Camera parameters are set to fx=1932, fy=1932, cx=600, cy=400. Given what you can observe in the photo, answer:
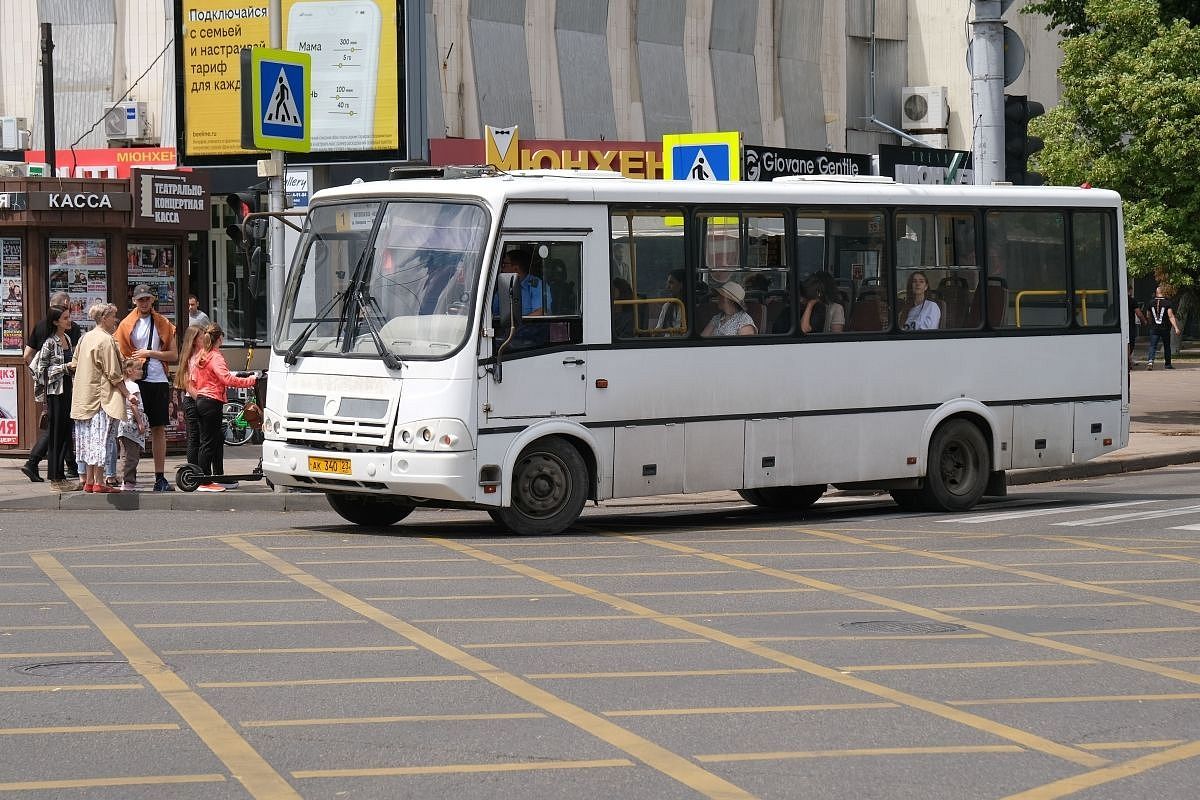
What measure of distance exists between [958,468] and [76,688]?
1044 centimetres

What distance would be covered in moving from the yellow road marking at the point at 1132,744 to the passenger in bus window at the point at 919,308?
371 inches

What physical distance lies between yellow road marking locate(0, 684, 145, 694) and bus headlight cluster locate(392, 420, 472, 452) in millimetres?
5744

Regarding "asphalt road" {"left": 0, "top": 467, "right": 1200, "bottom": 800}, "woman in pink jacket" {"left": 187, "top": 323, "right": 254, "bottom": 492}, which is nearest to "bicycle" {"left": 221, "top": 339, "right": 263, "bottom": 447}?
"woman in pink jacket" {"left": 187, "top": 323, "right": 254, "bottom": 492}

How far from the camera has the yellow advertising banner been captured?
84.9ft

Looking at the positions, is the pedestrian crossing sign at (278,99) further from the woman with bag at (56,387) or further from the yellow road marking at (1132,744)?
the yellow road marking at (1132,744)

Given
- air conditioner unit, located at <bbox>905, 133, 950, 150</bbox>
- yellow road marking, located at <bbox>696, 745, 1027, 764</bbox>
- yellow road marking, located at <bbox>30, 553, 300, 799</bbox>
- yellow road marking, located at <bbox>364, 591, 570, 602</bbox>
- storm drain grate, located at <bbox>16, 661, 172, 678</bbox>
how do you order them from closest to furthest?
yellow road marking, located at <bbox>30, 553, 300, 799</bbox> < yellow road marking, located at <bbox>696, 745, 1027, 764</bbox> < storm drain grate, located at <bbox>16, 661, 172, 678</bbox> < yellow road marking, located at <bbox>364, 591, 570, 602</bbox> < air conditioner unit, located at <bbox>905, 133, 950, 150</bbox>

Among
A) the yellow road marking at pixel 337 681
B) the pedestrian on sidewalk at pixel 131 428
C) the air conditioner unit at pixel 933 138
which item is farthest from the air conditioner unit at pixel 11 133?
the yellow road marking at pixel 337 681

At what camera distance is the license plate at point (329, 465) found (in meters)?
14.4

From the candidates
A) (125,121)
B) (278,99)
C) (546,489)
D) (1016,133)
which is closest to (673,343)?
(546,489)

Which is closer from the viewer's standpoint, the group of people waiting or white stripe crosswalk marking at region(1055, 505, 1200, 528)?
white stripe crosswalk marking at region(1055, 505, 1200, 528)

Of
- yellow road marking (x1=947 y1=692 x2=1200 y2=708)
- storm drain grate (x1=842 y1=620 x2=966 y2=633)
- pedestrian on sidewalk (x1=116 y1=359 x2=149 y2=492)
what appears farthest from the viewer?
pedestrian on sidewalk (x1=116 y1=359 x2=149 y2=492)

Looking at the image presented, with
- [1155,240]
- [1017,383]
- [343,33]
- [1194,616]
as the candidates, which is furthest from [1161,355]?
[1194,616]

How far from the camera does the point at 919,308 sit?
665 inches

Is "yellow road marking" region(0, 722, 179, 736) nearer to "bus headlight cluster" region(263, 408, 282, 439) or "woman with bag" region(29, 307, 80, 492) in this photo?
"bus headlight cluster" region(263, 408, 282, 439)
